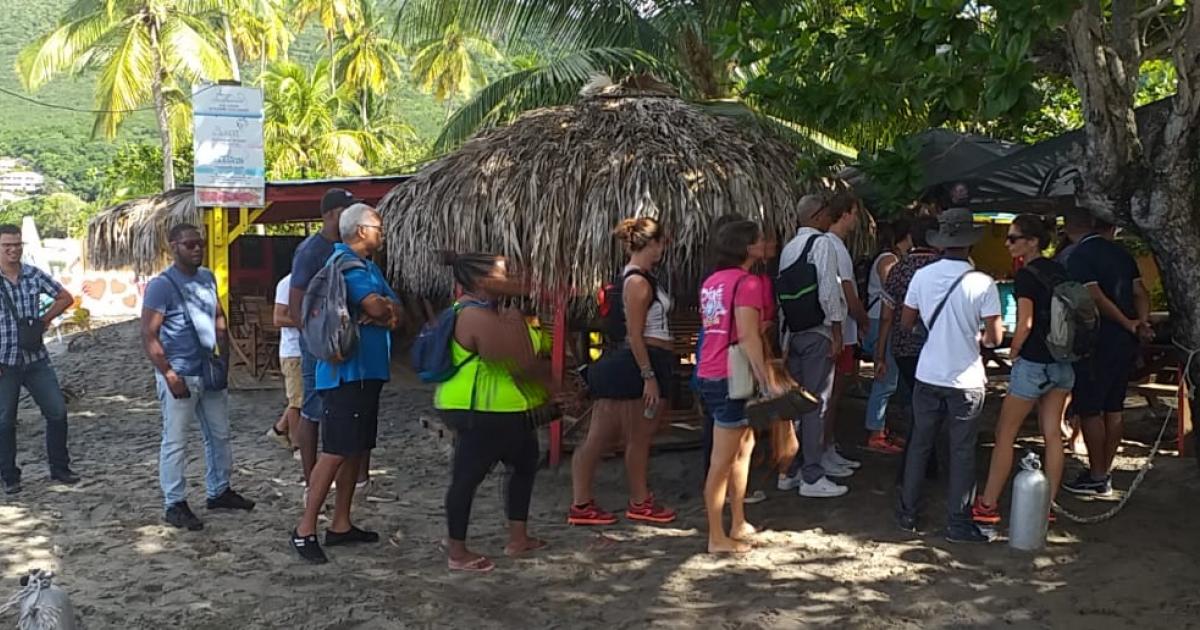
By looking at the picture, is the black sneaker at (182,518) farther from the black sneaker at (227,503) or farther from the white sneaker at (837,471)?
the white sneaker at (837,471)

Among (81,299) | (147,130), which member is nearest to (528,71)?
(81,299)

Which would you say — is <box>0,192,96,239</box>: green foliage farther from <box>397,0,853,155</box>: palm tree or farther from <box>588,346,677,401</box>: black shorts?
<box>588,346,677,401</box>: black shorts

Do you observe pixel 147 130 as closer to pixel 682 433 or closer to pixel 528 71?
pixel 528 71

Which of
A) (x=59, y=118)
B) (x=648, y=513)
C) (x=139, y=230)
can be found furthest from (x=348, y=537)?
(x=59, y=118)

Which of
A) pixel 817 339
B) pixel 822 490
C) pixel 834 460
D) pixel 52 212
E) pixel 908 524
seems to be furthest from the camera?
pixel 52 212

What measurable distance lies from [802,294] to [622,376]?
42.5 inches

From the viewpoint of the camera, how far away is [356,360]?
16.4ft

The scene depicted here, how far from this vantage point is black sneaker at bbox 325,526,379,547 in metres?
5.37

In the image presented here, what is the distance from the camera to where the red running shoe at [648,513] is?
5.80 m

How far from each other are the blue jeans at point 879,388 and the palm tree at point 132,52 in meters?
21.9

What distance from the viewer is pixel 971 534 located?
525 centimetres

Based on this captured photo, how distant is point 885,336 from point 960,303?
136 cm

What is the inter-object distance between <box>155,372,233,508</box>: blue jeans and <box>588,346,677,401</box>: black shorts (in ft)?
6.80

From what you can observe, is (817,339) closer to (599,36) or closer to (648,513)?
(648,513)
